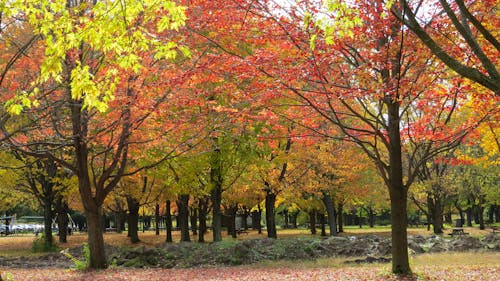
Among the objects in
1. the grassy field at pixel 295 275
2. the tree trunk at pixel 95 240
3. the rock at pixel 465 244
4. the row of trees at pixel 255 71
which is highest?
the row of trees at pixel 255 71

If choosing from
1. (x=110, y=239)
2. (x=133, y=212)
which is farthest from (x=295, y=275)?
(x=110, y=239)

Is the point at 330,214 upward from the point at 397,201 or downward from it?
downward

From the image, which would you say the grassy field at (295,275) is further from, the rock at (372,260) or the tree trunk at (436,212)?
the tree trunk at (436,212)

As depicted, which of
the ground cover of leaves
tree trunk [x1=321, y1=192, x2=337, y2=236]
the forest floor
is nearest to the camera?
the ground cover of leaves

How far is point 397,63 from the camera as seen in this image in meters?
9.59

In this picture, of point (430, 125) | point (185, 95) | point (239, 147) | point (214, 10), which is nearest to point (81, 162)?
point (185, 95)

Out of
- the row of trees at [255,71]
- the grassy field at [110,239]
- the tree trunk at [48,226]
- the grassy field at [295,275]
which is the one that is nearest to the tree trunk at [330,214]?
the grassy field at [110,239]

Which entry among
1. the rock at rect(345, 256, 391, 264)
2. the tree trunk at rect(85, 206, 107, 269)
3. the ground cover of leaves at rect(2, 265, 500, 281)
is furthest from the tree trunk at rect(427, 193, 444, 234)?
the tree trunk at rect(85, 206, 107, 269)

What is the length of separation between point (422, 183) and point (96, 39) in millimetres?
30749

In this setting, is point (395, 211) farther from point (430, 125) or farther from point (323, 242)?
point (323, 242)

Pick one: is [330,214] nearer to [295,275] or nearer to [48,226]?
[48,226]

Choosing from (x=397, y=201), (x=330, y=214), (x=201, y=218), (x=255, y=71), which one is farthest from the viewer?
(x=330, y=214)

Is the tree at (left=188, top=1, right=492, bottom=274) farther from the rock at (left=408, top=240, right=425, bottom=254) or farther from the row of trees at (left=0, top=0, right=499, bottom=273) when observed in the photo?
the rock at (left=408, top=240, right=425, bottom=254)

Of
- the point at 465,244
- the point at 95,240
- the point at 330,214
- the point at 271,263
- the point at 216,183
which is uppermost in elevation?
the point at 216,183
